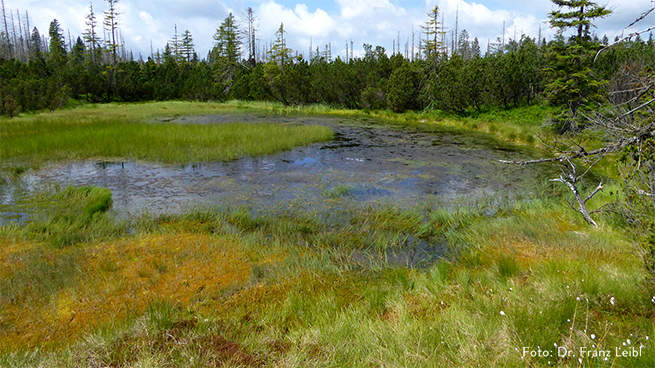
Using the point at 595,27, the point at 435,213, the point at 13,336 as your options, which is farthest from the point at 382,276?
the point at 595,27

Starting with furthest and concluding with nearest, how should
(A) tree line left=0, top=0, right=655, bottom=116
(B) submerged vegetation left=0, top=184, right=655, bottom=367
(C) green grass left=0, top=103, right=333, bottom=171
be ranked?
(A) tree line left=0, top=0, right=655, bottom=116 → (C) green grass left=0, top=103, right=333, bottom=171 → (B) submerged vegetation left=0, top=184, right=655, bottom=367

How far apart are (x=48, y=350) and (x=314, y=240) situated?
366cm

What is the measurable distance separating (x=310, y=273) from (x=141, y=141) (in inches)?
466

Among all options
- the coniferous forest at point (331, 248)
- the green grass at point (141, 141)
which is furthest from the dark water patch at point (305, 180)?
the green grass at point (141, 141)

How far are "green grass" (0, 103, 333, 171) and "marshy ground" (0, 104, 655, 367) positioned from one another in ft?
5.12

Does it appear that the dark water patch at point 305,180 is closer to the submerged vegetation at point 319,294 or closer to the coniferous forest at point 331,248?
the coniferous forest at point 331,248

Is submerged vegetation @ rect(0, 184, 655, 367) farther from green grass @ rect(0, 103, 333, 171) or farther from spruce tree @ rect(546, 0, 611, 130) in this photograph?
spruce tree @ rect(546, 0, 611, 130)

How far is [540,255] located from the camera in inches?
200

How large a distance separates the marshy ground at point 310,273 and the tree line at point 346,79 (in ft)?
23.3

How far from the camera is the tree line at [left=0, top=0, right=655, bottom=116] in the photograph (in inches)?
888

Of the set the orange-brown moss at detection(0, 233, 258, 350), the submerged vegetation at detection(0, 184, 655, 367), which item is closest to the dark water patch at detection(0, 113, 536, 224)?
the submerged vegetation at detection(0, 184, 655, 367)

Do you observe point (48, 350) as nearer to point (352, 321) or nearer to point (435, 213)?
point (352, 321)

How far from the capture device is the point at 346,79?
109ft

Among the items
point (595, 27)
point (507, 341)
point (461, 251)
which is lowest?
point (461, 251)
